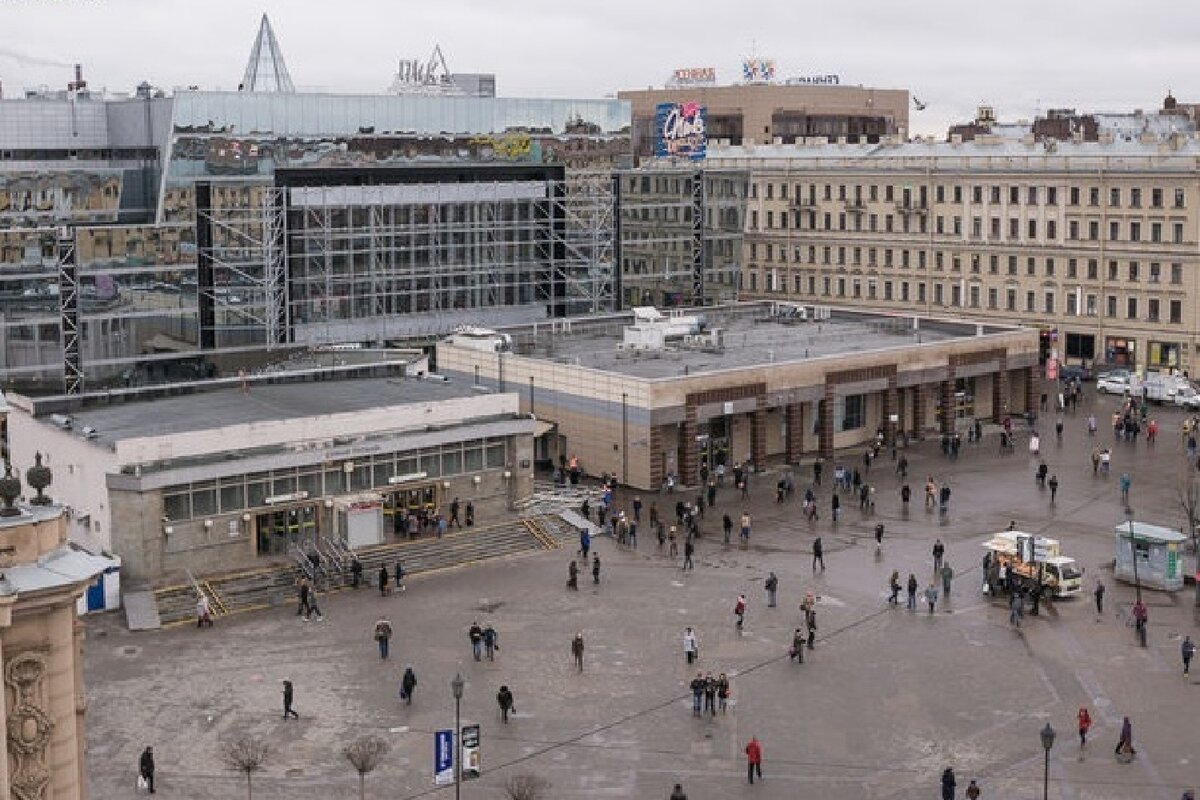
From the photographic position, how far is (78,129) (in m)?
80.8

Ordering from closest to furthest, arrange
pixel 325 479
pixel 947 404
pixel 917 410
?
pixel 325 479
pixel 917 410
pixel 947 404

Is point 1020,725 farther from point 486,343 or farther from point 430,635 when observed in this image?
point 486,343

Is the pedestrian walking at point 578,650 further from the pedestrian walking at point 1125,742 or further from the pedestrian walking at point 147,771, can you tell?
the pedestrian walking at point 1125,742

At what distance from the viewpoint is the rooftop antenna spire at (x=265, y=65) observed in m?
103

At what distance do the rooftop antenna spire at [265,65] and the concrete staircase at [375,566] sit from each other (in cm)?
5691

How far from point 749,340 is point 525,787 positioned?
48.8 m

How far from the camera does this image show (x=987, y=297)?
320ft

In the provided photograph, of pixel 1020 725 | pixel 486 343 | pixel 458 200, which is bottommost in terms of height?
pixel 1020 725

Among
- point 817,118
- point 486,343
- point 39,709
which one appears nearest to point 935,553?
point 486,343

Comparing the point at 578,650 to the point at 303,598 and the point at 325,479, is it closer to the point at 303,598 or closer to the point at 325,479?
the point at 303,598

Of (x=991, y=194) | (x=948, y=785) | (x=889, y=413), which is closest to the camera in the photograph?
(x=948, y=785)

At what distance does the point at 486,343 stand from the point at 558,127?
22.7 meters

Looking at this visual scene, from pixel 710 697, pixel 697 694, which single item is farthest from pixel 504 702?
pixel 710 697

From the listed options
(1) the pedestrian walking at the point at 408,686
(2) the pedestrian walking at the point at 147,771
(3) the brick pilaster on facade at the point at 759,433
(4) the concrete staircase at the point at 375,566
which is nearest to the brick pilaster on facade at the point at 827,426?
(3) the brick pilaster on facade at the point at 759,433
